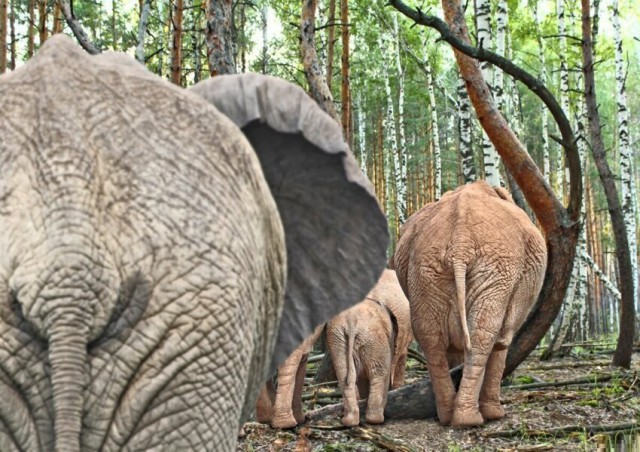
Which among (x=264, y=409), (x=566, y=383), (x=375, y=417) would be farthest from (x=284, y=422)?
(x=566, y=383)

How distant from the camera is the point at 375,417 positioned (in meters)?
7.16

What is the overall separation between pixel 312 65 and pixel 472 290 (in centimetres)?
350

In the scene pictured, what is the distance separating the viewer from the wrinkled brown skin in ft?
22.2

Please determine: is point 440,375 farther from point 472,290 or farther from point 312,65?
point 312,65

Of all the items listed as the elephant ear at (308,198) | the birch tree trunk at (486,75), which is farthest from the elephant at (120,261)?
the birch tree trunk at (486,75)

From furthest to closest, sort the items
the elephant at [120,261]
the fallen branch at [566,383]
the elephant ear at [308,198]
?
the fallen branch at [566,383] → the elephant ear at [308,198] → the elephant at [120,261]

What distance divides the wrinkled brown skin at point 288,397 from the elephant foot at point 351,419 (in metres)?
0.42

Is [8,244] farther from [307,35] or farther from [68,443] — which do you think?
[307,35]

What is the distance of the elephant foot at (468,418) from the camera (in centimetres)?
670

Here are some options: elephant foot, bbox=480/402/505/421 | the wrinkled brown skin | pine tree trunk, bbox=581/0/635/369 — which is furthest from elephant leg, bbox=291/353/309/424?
pine tree trunk, bbox=581/0/635/369

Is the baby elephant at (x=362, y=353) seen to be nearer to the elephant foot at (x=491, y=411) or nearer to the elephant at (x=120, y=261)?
the elephant foot at (x=491, y=411)

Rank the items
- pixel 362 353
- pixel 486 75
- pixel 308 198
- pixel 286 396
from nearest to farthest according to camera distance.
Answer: pixel 308 198 → pixel 286 396 → pixel 362 353 → pixel 486 75

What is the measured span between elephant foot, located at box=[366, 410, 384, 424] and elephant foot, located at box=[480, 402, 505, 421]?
88cm

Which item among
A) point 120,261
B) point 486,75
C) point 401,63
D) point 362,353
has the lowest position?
point 362,353
